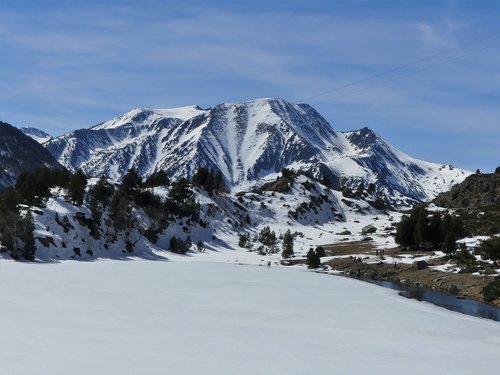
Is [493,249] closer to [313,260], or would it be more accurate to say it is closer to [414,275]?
[414,275]

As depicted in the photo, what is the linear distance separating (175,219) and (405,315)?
66354 millimetres

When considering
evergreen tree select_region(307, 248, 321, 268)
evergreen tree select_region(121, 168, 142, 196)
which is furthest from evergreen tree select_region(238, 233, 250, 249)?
evergreen tree select_region(307, 248, 321, 268)

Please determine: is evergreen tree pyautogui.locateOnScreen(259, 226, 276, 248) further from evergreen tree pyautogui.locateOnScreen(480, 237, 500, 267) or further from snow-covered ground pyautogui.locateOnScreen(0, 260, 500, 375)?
snow-covered ground pyautogui.locateOnScreen(0, 260, 500, 375)

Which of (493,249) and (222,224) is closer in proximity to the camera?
(493,249)

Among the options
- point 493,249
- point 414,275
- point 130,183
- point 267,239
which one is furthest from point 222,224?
point 493,249

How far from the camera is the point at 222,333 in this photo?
61.4 feet

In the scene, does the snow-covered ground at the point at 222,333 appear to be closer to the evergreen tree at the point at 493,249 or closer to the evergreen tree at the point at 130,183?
the evergreen tree at the point at 493,249

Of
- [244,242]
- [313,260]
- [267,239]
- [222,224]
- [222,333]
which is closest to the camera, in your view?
[222,333]

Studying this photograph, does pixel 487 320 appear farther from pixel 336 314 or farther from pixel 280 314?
pixel 280 314

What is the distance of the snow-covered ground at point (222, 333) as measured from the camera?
1414 centimetres

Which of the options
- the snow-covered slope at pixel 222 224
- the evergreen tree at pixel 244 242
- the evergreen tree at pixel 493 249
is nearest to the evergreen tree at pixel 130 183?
the snow-covered slope at pixel 222 224

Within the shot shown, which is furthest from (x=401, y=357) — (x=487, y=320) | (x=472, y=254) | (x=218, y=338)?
(x=472, y=254)

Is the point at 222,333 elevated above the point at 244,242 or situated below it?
below

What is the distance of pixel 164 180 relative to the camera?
10862 centimetres
